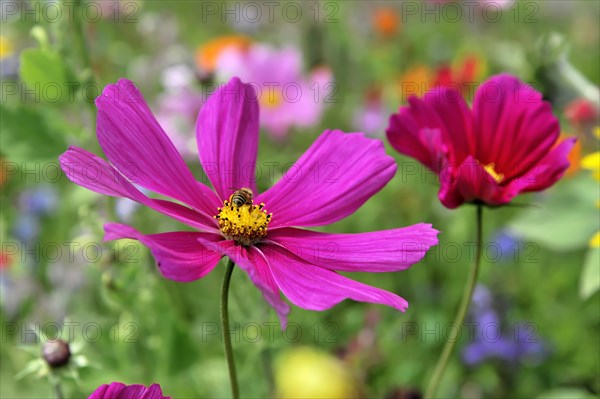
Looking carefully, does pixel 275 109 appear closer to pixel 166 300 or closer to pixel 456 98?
pixel 166 300

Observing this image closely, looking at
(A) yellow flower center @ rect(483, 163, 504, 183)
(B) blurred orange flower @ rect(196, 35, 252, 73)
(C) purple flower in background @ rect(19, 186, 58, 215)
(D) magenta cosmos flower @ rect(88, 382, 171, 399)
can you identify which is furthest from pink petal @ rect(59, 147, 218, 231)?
(B) blurred orange flower @ rect(196, 35, 252, 73)

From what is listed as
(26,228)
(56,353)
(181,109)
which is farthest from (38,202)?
(56,353)

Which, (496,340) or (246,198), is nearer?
(246,198)

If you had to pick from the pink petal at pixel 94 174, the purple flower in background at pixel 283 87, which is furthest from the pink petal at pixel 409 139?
the purple flower in background at pixel 283 87

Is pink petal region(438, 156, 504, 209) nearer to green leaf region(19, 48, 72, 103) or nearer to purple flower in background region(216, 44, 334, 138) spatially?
green leaf region(19, 48, 72, 103)

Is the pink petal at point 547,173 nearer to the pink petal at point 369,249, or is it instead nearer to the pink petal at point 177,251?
the pink petal at point 369,249

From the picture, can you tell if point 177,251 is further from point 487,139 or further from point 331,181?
point 487,139
